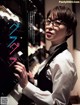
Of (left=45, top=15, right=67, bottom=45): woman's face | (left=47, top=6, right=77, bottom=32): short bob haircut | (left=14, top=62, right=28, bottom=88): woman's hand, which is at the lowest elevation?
(left=14, top=62, right=28, bottom=88): woman's hand

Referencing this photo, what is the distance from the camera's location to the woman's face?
126 centimetres

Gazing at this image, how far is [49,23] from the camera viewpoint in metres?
1.30

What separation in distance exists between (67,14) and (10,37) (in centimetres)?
31

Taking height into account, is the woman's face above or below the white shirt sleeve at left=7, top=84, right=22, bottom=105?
above

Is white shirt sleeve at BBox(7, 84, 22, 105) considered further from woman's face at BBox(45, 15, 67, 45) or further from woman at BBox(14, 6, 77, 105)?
woman's face at BBox(45, 15, 67, 45)

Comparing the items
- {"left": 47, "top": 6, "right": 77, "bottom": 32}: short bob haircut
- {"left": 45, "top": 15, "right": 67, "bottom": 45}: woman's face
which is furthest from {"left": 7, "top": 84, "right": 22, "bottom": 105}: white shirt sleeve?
{"left": 47, "top": 6, "right": 77, "bottom": 32}: short bob haircut

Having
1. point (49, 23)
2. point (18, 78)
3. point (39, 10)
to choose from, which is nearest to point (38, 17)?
point (39, 10)

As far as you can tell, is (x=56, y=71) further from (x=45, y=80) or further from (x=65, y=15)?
(x=65, y=15)

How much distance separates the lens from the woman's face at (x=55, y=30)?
4.15ft

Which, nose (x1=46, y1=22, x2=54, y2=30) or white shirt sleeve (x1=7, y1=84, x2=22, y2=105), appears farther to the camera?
nose (x1=46, y1=22, x2=54, y2=30)

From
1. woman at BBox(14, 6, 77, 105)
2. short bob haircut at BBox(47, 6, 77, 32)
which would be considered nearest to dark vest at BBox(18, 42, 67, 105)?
woman at BBox(14, 6, 77, 105)

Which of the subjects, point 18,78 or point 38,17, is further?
point 38,17

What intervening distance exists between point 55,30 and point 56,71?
0.67 ft

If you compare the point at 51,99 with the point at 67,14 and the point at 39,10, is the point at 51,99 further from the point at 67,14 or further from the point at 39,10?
the point at 39,10
